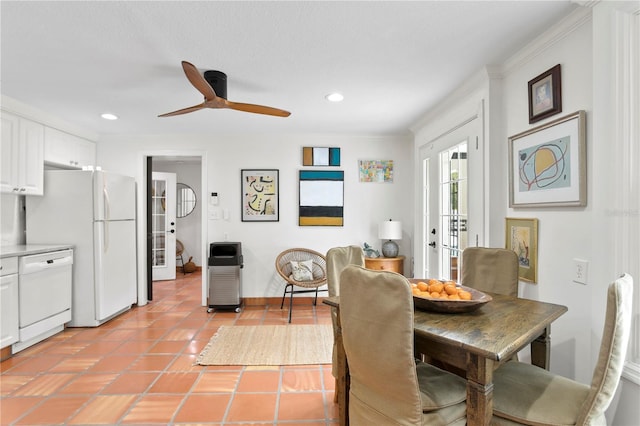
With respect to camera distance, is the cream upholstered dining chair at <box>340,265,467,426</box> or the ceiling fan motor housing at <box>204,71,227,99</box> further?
the ceiling fan motor housing at <box>204,71,227,99</box>

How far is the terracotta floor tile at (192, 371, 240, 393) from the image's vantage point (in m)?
2.24

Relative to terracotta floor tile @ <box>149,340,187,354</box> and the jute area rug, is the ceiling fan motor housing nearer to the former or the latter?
the jute area rug

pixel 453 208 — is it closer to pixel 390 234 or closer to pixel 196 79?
pixel 390 234

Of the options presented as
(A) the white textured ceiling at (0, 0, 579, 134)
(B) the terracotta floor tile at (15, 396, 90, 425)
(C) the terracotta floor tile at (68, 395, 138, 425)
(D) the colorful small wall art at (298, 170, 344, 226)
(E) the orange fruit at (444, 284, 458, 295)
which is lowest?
(C) the terracotta floor tile at (68, 395, 138, 425)

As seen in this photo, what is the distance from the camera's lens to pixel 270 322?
3.60 m

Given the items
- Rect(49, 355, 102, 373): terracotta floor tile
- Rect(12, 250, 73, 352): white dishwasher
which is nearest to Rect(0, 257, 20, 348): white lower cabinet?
Rect(12, 250, 73, 352): white dishwasher

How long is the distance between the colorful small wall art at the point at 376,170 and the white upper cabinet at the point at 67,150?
3599 mm

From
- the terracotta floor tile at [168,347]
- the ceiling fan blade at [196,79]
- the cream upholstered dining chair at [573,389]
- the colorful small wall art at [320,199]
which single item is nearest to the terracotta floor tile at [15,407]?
the terracotta floor tile at [168,347]

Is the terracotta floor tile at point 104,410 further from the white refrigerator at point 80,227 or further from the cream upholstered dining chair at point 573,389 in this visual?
the cream upholstered dining chair at point 573,389

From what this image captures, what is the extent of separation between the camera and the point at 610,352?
3.56ft

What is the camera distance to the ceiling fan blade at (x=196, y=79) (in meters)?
1.80

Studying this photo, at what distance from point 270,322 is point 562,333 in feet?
8.98

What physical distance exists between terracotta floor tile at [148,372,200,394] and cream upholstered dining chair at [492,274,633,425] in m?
2.02

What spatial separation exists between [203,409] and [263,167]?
2.95 meters
